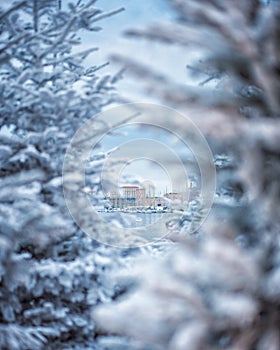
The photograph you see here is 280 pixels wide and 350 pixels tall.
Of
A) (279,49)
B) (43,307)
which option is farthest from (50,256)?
(279,49)

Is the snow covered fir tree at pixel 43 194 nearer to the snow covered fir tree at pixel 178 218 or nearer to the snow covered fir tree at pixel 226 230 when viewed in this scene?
the snow covered fir tree at pixel 178 218

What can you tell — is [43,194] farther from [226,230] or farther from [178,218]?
[226,230]

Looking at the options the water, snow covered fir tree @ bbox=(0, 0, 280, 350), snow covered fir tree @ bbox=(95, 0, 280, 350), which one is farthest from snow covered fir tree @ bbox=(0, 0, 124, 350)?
snow covered fir tree @ bbox=(95, 0, 280, 350)

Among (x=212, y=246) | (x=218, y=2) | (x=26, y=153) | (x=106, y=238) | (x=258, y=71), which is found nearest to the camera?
(x=212, y=246)

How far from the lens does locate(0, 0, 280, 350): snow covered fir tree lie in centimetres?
85

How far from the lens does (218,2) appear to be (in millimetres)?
1026

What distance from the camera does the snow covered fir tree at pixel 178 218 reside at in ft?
2.79

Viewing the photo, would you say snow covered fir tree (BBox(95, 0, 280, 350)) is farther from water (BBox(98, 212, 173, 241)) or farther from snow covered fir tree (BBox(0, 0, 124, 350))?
water (BBox(98, 212, 173, 241))

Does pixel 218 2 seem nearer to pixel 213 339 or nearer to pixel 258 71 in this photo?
pixel 258 71

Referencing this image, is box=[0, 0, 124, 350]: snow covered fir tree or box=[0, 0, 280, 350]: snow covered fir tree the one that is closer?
box=[0, 0, 280, 350]: snow covered fir tree

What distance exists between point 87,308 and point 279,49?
6.38ft

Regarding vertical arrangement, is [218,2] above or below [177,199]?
Result: above

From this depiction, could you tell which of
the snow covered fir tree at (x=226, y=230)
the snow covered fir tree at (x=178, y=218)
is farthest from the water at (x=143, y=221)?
the snow covered fir tree at (x=226, y=230)

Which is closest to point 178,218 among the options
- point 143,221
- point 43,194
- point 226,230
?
point 143,221
